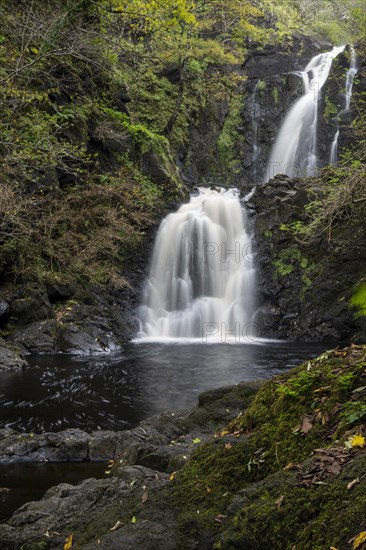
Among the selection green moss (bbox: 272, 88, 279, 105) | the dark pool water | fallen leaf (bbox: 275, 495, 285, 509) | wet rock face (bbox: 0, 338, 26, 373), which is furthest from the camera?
green moss (bbox: 272, 88, 279, 105)

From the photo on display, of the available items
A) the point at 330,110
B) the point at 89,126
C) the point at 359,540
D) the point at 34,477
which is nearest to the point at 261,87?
the point at 330,110

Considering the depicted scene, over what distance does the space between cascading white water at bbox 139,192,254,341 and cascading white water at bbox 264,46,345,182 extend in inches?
228

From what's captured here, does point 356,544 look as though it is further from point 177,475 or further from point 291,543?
point 177,475

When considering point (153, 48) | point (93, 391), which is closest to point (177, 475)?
point (93, 391)

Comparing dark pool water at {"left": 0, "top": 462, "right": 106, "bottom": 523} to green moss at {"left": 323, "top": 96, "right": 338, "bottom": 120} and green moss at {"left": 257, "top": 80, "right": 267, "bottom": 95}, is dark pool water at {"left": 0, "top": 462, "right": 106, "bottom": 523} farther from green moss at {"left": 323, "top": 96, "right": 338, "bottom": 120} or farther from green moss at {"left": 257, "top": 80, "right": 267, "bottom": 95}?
green moss at {"left": 257, "top": 80, "right": 267, "bottom": 95}

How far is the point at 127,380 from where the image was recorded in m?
10.4

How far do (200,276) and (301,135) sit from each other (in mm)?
10050

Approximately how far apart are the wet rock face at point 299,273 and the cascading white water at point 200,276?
63 centimetres

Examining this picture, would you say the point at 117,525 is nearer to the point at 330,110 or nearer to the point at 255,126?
the point at 330,110

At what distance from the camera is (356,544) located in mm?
1912

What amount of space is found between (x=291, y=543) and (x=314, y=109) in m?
23.7

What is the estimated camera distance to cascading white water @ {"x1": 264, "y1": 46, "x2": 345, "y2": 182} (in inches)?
892

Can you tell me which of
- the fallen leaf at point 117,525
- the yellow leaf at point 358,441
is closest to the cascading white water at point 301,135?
the yellow leaf at point 358,441

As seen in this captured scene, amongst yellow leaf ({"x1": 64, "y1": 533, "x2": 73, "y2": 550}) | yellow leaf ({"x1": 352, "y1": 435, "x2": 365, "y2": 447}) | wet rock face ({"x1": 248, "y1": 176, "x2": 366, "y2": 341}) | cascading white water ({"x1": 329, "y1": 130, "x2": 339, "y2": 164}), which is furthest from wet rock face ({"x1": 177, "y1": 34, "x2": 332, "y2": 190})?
yellow leaf ({"x1": 352, "y1": 435, "x2": 365, "y2": 447})
